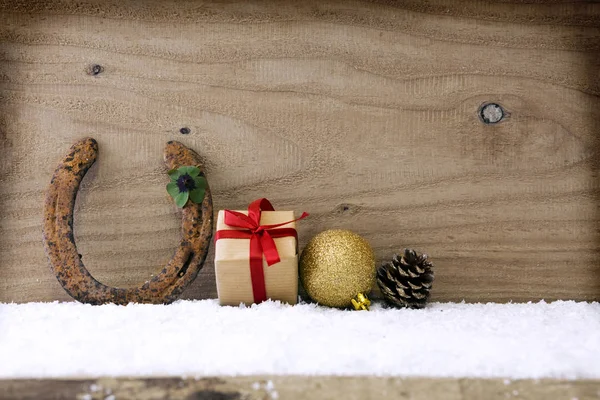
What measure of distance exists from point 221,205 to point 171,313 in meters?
0.24

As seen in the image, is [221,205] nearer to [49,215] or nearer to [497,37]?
[49,215]

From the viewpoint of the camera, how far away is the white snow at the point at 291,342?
2.02 ft

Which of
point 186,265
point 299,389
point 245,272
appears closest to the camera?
point 299,389

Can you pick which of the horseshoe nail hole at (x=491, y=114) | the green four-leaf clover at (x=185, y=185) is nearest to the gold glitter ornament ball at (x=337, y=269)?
the green four-leaf clover at (x=185, y=185)

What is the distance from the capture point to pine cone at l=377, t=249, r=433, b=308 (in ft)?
2.83

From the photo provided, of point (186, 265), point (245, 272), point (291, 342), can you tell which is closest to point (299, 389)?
point (291, 342)

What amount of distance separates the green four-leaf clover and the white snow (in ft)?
0.61

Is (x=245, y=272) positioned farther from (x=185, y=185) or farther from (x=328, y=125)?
(x=328, y=125)

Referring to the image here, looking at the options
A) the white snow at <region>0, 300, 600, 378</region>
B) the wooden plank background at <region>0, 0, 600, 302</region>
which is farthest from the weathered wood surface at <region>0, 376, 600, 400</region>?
the wooden plank background at <region>0, 0, 600, 302</region>

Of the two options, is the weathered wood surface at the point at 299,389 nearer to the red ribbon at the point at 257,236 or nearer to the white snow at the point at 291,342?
the white snow at the point at 291,342

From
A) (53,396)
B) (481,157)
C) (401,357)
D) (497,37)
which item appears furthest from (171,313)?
(497,37)

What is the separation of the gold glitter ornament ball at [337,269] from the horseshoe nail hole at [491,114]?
338 millimetres

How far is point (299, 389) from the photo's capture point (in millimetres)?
596

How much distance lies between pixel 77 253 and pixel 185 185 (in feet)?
0.70
